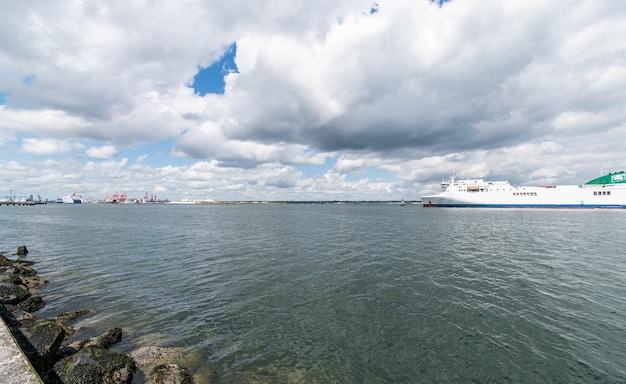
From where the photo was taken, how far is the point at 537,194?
166375 millimetres

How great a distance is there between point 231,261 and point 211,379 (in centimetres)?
2192

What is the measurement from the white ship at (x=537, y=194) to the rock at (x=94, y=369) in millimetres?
202119

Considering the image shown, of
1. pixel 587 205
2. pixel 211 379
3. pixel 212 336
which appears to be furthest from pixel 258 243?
pixel 587 205

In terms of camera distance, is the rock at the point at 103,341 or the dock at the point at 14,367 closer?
the dock at the point at 14,367

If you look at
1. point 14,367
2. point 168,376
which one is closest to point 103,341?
point 14,367

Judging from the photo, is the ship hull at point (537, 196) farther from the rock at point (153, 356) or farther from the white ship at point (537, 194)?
the rock at point (153, 356)

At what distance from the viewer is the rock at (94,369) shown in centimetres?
1063

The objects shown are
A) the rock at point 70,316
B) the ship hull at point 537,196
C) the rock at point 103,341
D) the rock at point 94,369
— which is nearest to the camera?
the rock at point 94,369

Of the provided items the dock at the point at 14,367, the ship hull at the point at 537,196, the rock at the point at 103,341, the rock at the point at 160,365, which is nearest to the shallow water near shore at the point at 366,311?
the rock at the point at 103,341

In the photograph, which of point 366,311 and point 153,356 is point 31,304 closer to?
point 153,356

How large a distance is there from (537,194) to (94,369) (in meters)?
215

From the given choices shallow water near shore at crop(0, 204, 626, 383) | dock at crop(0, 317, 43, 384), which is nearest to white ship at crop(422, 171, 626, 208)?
shallow water near shore at crop(0, 204, 626, 383)

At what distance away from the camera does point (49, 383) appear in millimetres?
10586

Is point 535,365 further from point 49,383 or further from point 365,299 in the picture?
point 49,383
